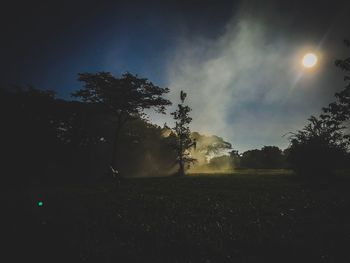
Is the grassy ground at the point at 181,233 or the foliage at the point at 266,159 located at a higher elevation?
the foliage at the point at 266,159

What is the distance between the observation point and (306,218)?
834 centimetres

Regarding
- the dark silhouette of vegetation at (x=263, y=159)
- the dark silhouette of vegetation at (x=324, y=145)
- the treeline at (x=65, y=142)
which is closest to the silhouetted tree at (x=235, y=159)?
the dark silhouette of vegetation at (x=263, y=159)

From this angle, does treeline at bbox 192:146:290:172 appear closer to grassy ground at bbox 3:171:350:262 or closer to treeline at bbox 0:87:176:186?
treeline at bbox 0:87:176:186

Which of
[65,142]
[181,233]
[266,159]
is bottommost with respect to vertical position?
[181,233]

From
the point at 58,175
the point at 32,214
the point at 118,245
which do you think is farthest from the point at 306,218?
the point at 58,175

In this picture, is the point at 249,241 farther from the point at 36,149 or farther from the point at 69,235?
the point at 36,149

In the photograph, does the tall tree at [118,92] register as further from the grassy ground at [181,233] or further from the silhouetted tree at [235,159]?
the silhouetted tree at [235,159]

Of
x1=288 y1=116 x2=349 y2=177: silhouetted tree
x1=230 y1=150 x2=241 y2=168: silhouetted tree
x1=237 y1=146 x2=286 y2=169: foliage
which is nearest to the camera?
x1=288 y1=116 x2=349 y2=177: silhouetted tree

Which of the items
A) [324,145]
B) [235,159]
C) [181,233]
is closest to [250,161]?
[235,159]

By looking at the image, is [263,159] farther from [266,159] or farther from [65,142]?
[65,142]

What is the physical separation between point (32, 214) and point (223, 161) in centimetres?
9504

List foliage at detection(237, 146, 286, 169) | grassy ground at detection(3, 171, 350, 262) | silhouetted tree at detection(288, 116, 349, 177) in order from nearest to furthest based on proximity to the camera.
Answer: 1. grassy ground at detection(3, 171, 350, 262)
2. silhouetted tree at detection(288, 116, 349, 177)
3. foliage at detection(237, 146, 286, 169)

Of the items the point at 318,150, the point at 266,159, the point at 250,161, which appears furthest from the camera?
the point at 250,161

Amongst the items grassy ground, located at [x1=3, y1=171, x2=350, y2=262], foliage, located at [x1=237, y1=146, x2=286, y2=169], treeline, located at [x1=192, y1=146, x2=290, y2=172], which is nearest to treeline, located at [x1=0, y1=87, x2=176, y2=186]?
grassy ground, located at [x1=3, y1=171, x2=350, y2=262]
